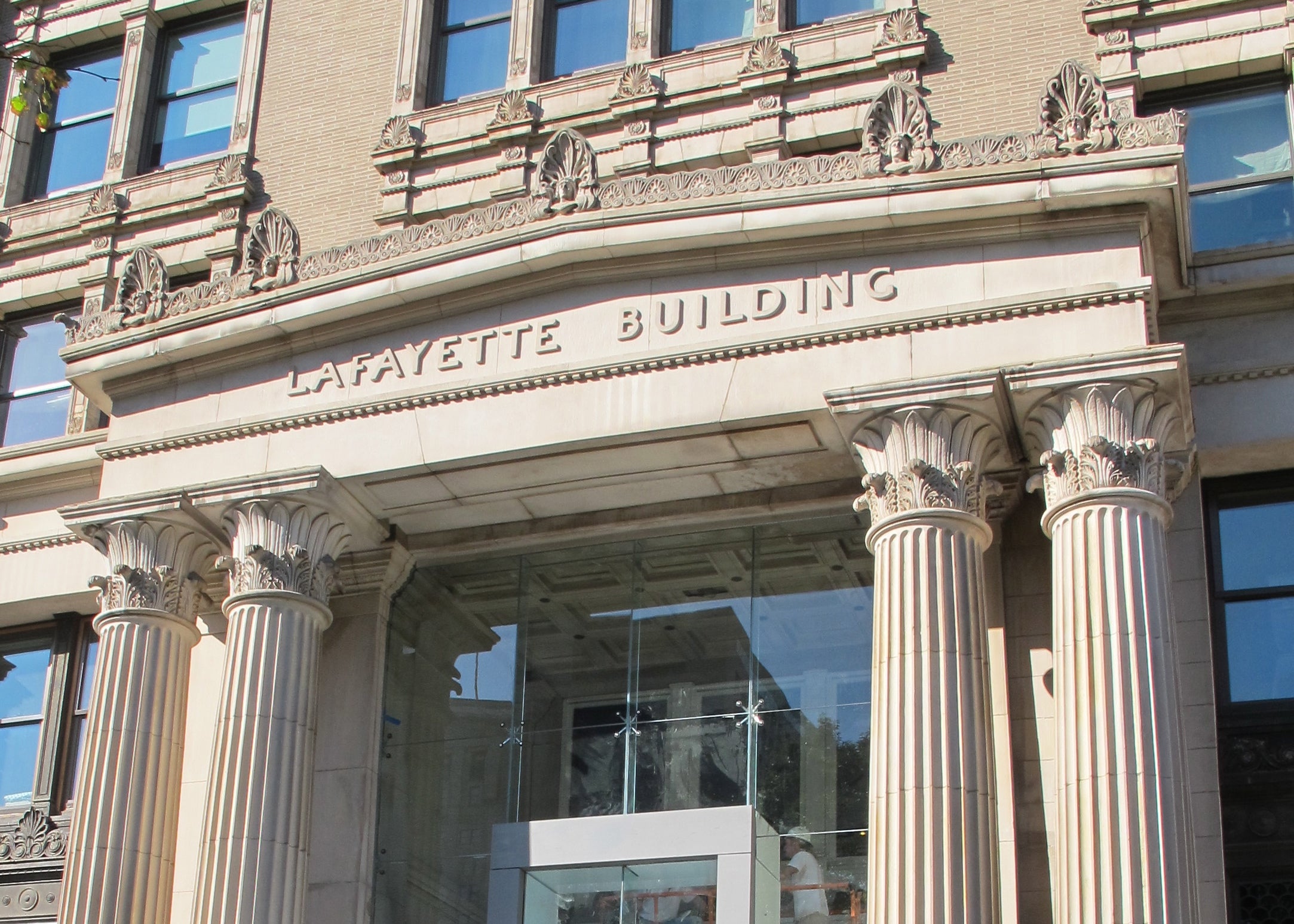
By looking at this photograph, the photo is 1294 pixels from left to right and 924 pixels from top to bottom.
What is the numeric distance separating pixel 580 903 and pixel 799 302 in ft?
21.3

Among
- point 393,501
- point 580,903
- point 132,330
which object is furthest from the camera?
point 132,330

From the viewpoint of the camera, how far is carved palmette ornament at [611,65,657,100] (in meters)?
24.0

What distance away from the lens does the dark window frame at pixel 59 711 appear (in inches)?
914

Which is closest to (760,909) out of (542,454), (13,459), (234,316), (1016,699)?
(1016,699)

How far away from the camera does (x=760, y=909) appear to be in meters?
18.0

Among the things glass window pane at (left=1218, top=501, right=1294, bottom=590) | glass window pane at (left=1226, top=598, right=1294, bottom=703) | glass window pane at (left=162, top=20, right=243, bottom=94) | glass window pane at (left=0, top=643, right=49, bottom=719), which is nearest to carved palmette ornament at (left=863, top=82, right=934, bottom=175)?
glass window pane at (left=1218, top=501, right=1294, bottom=590)

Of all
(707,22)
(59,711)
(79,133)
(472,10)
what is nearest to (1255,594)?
(707,22)

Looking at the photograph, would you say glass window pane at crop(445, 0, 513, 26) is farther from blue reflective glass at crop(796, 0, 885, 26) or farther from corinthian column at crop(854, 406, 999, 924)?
corinthian column at crop(854, 406, 999, 924)

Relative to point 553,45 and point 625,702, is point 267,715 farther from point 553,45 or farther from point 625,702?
point 553,45

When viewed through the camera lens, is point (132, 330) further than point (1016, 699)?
Yes

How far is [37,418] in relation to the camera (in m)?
26.7

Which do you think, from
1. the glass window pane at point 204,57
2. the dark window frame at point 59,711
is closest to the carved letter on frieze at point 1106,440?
the dark window frame at point 59,711

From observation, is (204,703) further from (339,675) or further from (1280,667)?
(1280,667)

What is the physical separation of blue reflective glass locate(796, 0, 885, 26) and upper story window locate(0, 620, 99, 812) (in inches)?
486
